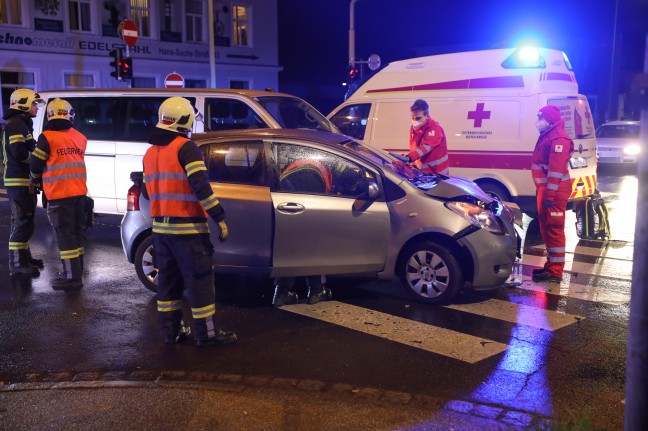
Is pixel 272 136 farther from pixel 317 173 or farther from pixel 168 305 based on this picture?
pixel 168 305

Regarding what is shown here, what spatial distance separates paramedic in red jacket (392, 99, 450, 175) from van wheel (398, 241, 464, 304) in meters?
2.50

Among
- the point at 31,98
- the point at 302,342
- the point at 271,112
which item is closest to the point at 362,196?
the point at 302,342

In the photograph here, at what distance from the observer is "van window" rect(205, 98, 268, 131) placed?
361 inches

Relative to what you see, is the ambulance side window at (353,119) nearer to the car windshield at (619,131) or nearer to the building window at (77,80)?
the car windshield at (619,131)

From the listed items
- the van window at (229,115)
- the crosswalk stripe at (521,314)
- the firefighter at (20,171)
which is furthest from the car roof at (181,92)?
the crosswalk stripe at (521,314)

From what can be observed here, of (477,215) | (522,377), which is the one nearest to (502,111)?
(477,215)

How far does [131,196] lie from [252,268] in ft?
4.98

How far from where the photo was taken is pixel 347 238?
6.44 metres

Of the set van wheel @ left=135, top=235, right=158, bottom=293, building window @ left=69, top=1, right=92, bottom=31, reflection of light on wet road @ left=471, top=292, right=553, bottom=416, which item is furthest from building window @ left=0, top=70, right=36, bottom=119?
reflection of light on wet road @ left=471, top=292, right=553, bottom=416

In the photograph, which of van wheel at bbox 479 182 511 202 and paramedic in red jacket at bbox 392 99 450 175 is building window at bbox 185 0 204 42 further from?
paramedic in red jacket at bbox 392 99 450 175

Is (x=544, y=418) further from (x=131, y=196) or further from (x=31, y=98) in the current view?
(x=31, y=98)

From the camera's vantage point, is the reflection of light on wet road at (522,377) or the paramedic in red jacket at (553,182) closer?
the reflection of light on wet road at (522,377)

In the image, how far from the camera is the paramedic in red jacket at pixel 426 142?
29.1 feet

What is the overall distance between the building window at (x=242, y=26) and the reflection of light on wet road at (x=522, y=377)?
30.5 m
